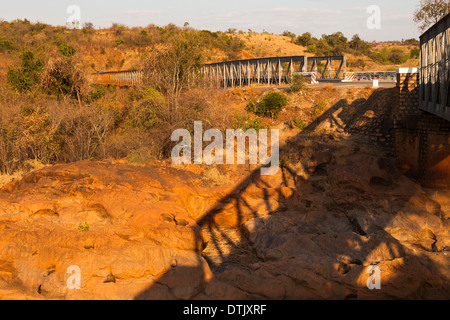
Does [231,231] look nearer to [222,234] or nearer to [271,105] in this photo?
[222,234]

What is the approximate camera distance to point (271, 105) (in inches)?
921

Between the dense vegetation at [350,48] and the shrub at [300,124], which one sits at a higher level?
the dense vegetation at [350,48]

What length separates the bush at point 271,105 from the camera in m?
23.2

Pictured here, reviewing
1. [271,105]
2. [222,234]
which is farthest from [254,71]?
[222,234]

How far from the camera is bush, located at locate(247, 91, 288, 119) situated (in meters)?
23.2

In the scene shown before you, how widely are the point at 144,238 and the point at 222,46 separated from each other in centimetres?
4681

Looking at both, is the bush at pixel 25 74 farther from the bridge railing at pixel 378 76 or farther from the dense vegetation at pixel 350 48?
the dense vegetation at pixel 350 48

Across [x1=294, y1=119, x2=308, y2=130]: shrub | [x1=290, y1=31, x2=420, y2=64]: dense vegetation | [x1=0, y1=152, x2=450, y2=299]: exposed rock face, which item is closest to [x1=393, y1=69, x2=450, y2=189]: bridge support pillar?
[x1=0, y1=152, x2=450, y2=299]: exposed rock face

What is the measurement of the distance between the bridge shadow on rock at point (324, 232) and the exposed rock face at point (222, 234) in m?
0.03

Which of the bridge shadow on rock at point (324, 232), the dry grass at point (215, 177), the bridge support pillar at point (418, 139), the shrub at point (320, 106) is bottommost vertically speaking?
the bridge shadow on rock at point (324, 232)

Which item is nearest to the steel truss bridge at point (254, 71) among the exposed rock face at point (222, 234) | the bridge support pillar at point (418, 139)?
the bridge support pillar at point (418, 139)

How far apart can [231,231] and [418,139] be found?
7703mm

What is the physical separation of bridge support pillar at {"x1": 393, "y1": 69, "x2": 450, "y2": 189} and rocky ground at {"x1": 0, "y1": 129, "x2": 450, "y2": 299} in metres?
0.69
